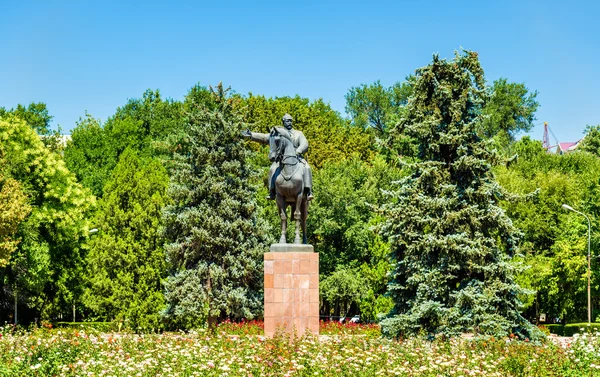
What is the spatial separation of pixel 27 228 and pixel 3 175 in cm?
321

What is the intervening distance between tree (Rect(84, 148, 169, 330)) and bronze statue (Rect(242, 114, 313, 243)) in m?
14.9

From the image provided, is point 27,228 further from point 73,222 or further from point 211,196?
point 211,196

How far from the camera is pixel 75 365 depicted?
46.9 feet

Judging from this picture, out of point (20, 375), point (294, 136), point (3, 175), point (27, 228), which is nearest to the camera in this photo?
point (20, 375)

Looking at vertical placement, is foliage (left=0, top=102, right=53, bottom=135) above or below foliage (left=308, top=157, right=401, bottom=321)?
above

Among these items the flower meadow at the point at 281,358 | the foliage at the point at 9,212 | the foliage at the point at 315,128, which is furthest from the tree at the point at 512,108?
the flower meadow at the point at 281,358

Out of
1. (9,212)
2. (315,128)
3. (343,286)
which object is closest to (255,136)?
(9,212)

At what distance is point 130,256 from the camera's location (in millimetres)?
34531

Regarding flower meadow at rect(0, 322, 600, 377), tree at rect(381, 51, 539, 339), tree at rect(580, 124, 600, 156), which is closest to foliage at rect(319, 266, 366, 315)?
tree at rect(381, 51, 539, 339)

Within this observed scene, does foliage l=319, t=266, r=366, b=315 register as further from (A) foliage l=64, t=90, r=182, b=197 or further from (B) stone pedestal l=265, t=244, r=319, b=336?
(B) stone pedestal l=265, t=244, r=319, b=336

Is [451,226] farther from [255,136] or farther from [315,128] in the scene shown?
[315,128]

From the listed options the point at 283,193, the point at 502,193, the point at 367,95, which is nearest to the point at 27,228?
the point at 283,193

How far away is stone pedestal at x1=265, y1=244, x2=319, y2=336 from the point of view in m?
19.6

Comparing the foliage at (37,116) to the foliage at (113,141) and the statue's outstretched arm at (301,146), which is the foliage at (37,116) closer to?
the foliage at (113,141)
